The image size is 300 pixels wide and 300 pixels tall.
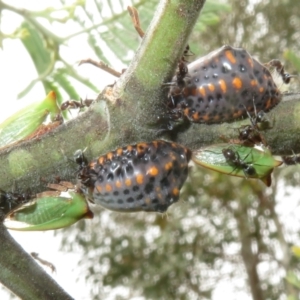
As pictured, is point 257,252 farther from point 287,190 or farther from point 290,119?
point 290,119

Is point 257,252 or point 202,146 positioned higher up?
point 202,146

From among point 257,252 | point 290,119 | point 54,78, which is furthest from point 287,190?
point 290,119

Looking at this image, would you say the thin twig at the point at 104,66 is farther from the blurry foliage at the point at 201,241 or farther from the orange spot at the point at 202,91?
the blurry foliage at the point at 201,241

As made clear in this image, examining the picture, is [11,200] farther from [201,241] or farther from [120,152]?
[201,241]

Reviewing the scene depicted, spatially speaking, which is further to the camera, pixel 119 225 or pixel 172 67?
pixel 119 225

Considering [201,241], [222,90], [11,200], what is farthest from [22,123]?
[201,241]

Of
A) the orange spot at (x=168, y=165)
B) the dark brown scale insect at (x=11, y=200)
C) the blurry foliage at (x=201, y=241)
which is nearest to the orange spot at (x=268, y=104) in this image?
the orange spot at (x=168, y=165)

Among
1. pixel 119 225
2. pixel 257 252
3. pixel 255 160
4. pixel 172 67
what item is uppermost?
pixel 172 67

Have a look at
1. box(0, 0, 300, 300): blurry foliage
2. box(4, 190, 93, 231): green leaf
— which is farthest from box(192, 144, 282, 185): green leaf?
box(0, 0, 300, 300): blurry foliage
